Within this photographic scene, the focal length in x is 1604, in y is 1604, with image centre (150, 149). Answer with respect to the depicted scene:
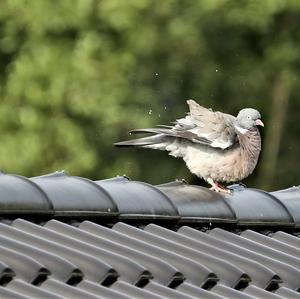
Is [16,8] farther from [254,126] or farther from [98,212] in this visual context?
[98,212]

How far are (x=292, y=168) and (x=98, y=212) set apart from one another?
1575 cm

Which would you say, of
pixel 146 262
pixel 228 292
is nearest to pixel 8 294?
pixel 146 262

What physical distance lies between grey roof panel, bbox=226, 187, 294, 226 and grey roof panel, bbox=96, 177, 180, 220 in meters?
0.44

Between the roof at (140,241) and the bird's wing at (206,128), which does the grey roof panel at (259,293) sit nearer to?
the roof at (140,241)

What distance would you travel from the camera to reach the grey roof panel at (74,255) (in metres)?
5.76

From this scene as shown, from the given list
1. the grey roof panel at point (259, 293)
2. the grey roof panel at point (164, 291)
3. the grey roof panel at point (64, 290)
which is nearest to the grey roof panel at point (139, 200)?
the grey roof panel at point (259, 293)

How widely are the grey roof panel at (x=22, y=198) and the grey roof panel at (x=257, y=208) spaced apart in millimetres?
1164

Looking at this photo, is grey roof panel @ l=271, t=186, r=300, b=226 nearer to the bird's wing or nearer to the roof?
the roof

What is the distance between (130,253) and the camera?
6145 millimetres

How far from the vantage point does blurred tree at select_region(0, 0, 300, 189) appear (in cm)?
2116

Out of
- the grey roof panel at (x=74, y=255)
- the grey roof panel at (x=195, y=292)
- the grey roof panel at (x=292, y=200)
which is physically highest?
the grey roof panel at (x=74, y=255)

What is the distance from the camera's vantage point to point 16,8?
22172 mm

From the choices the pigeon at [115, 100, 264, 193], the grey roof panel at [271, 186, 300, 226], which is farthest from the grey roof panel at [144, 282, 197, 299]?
the pigeon at [115, 100, 264, 193]

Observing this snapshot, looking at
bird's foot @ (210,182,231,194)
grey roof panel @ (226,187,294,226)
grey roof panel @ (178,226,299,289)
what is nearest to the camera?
grey roof panel @ (178,226,299,289)
